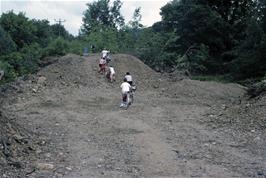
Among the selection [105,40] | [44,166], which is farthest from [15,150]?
[105,40]

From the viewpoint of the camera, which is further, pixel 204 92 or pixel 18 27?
pixel 18 27

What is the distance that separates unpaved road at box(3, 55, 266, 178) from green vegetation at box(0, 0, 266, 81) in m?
6.71

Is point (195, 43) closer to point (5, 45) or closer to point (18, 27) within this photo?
point (5, 45)

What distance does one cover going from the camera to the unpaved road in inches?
356

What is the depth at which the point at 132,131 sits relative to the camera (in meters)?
12.5

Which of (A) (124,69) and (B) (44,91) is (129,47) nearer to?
(A) (124,69)

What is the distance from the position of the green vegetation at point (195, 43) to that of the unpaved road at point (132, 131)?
22.0 ft

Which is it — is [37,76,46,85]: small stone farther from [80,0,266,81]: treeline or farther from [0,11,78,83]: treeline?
[0,11,78,83]: treeline

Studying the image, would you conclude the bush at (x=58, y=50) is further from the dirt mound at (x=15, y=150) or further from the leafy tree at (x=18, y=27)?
the dirt mound at (x=15, y=150)

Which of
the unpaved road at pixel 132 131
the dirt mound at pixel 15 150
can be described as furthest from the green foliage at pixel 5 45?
the dirt mound at pixel 15 150

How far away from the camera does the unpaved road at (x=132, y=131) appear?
9055mm

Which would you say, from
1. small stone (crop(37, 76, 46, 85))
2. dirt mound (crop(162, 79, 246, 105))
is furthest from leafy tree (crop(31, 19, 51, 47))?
dirt mound (crop(162, 79, 246, 105))

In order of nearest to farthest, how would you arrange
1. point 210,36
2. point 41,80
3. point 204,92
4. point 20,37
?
point 41,80
point 204,92
point 210,36
point 20,37

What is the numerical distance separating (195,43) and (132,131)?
28.2 metres
